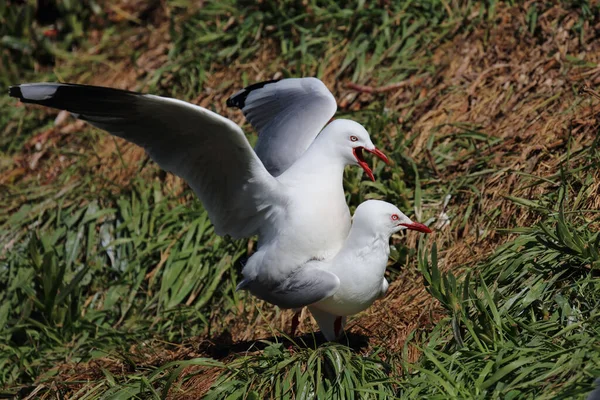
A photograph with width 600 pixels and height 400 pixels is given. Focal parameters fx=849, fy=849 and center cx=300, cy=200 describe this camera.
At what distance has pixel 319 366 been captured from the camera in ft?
11.3

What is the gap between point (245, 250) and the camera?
16.2 feet

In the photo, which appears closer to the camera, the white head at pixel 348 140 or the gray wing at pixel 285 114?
the white head at pixel 348 140

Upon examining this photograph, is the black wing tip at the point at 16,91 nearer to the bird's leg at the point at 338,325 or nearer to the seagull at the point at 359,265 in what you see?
the seagull at the point at 359,265

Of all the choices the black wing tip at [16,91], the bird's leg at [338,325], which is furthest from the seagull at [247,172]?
the bird's leg at [338,325]

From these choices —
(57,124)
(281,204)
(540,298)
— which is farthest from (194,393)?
(57,124)

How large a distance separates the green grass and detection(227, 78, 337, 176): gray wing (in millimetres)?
604

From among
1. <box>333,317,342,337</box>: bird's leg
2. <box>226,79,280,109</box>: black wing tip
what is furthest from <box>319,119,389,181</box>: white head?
<box>226,79,280,109</box>: black wing tip

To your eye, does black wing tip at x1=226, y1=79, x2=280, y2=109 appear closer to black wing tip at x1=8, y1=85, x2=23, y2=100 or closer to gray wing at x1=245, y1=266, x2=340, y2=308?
gray wing at x1=245, y1=266, x2=340, y2=308

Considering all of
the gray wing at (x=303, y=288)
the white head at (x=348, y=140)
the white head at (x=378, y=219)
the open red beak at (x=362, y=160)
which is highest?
the white head at (x=348, y=140)

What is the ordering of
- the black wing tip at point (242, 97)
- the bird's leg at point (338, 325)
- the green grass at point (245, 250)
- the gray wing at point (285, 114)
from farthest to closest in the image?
the black wing tip at point (242, 97) → the gray wing at point (285, 114) → the bird's leg at point (338, 325) → the green grass at point (245, 250)

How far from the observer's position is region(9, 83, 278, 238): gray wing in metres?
3.49

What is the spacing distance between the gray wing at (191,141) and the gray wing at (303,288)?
333 millimetres

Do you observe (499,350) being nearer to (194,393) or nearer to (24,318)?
(194,393)

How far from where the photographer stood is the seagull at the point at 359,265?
3637 millimetres
